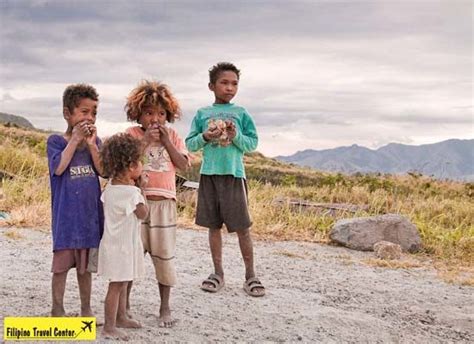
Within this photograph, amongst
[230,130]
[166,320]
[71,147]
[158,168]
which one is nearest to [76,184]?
[71,147]

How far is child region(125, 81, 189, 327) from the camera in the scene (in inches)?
187

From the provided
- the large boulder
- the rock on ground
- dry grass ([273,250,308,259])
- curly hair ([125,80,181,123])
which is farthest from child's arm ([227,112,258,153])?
the large boulder

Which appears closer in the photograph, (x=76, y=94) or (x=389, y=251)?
(x=76, y=94)

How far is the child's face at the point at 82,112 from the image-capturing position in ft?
14.9

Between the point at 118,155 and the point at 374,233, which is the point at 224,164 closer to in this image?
the point at 118,155

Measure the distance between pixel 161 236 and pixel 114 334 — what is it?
0.68m

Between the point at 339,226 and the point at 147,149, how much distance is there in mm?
4780

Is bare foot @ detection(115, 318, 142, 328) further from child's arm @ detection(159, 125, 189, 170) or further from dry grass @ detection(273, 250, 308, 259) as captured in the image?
dry grass @ detection(273, 250, 308, 259)

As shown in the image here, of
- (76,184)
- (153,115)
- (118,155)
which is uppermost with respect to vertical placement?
(153,115)

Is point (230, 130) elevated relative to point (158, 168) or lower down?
elevated

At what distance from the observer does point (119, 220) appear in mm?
4363

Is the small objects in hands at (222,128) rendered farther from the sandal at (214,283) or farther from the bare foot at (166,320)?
the bare foot at (166,320)

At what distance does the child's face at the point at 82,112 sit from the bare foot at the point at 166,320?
4.24 feet

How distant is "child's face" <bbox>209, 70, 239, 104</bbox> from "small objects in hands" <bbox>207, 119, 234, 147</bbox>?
25cm
